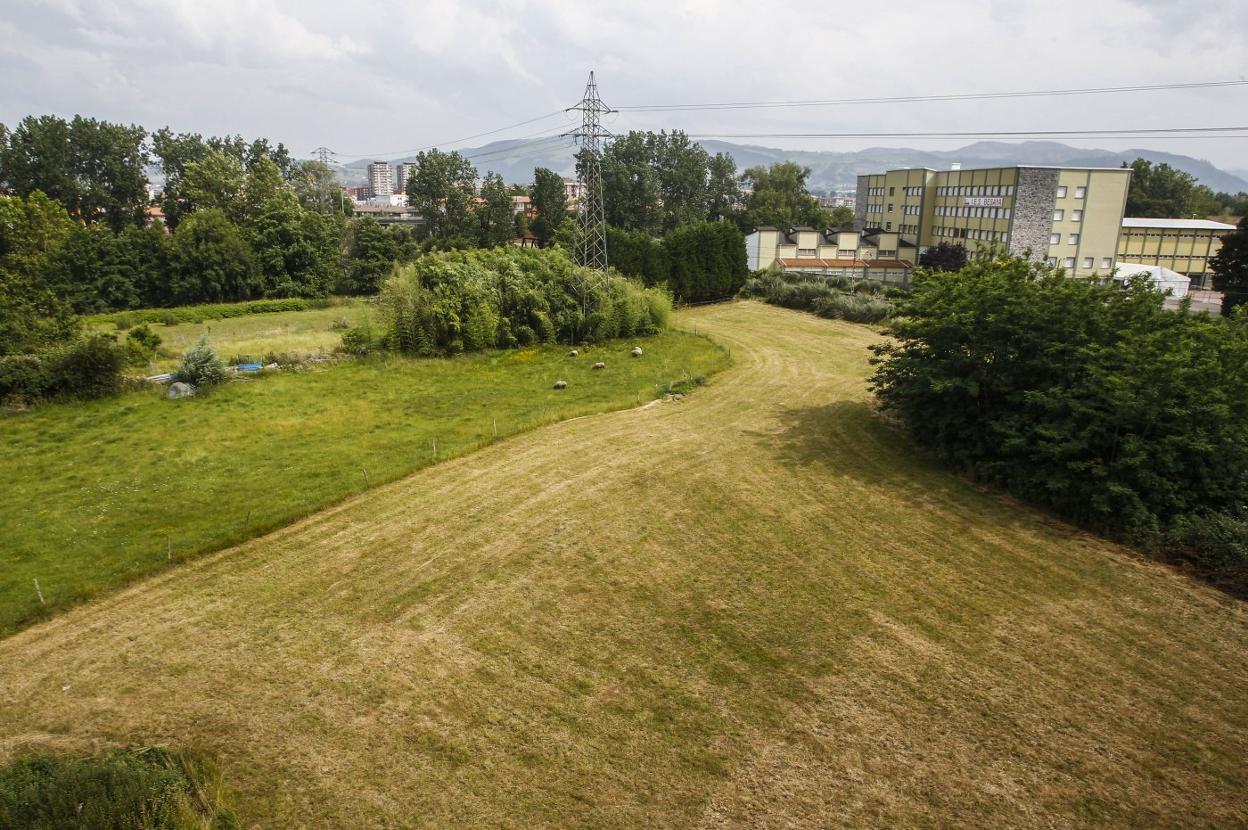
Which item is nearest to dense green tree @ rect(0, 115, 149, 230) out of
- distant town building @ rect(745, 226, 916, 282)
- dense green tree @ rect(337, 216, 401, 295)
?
dense green tree @ rect(337, 216, 401, 295)

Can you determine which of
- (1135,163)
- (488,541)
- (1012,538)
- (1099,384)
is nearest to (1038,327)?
(1099,384)

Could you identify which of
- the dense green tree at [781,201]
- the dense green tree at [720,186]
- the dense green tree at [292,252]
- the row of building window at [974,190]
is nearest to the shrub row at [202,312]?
the dense green tree at [292,252]

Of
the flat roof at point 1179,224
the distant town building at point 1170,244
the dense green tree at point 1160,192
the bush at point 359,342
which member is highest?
the dense green tree at point 1160,192

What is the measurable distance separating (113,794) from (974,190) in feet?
243

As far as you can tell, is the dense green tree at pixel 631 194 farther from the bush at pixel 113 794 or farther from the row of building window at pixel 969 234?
the bush at pixel 113 794

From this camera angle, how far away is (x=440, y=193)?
75562mm

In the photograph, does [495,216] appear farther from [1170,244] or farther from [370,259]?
[1170,244]

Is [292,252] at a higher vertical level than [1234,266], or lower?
lower

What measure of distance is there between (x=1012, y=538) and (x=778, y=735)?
8378 mm

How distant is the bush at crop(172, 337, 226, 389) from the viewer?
25953mm

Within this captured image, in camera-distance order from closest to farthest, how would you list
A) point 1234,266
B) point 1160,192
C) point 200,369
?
point 200,369 < point 1234,266 < point 1160,192

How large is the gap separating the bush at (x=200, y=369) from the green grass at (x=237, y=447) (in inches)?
31.9

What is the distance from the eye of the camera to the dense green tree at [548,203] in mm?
73438

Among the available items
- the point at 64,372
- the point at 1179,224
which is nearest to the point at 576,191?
the point at 1179,224
